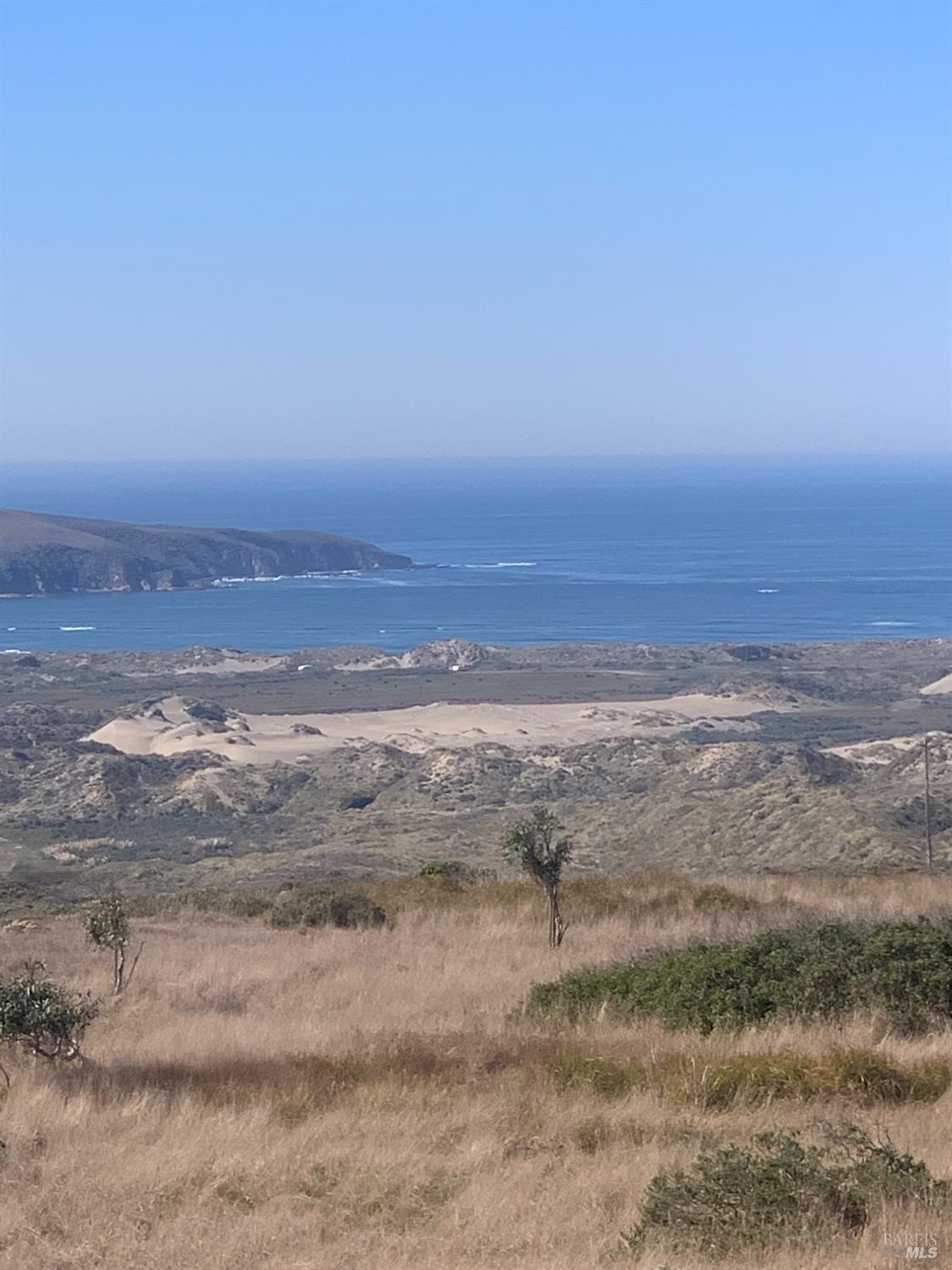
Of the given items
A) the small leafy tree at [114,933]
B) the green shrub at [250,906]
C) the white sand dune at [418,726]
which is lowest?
the white sand dune at [418,726]

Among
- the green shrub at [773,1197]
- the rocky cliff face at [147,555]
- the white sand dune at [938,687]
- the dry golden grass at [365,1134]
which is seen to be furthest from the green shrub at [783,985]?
the rocky cliff face at [147,555]

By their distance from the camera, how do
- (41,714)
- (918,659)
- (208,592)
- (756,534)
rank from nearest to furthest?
(41,714) → (918,659) → (208,592) → (756,534)

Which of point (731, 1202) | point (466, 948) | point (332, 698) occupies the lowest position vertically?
point (332, 698)

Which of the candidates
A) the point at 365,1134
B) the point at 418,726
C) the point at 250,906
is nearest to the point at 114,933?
the point at 365,1134

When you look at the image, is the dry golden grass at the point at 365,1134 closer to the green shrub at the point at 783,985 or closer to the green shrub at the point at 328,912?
the green shrub at the point at 783,985

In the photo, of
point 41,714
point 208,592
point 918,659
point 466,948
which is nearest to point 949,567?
point 918,659

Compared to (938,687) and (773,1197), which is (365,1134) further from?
(938,687)

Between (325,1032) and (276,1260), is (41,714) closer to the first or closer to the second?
(325,1032)
